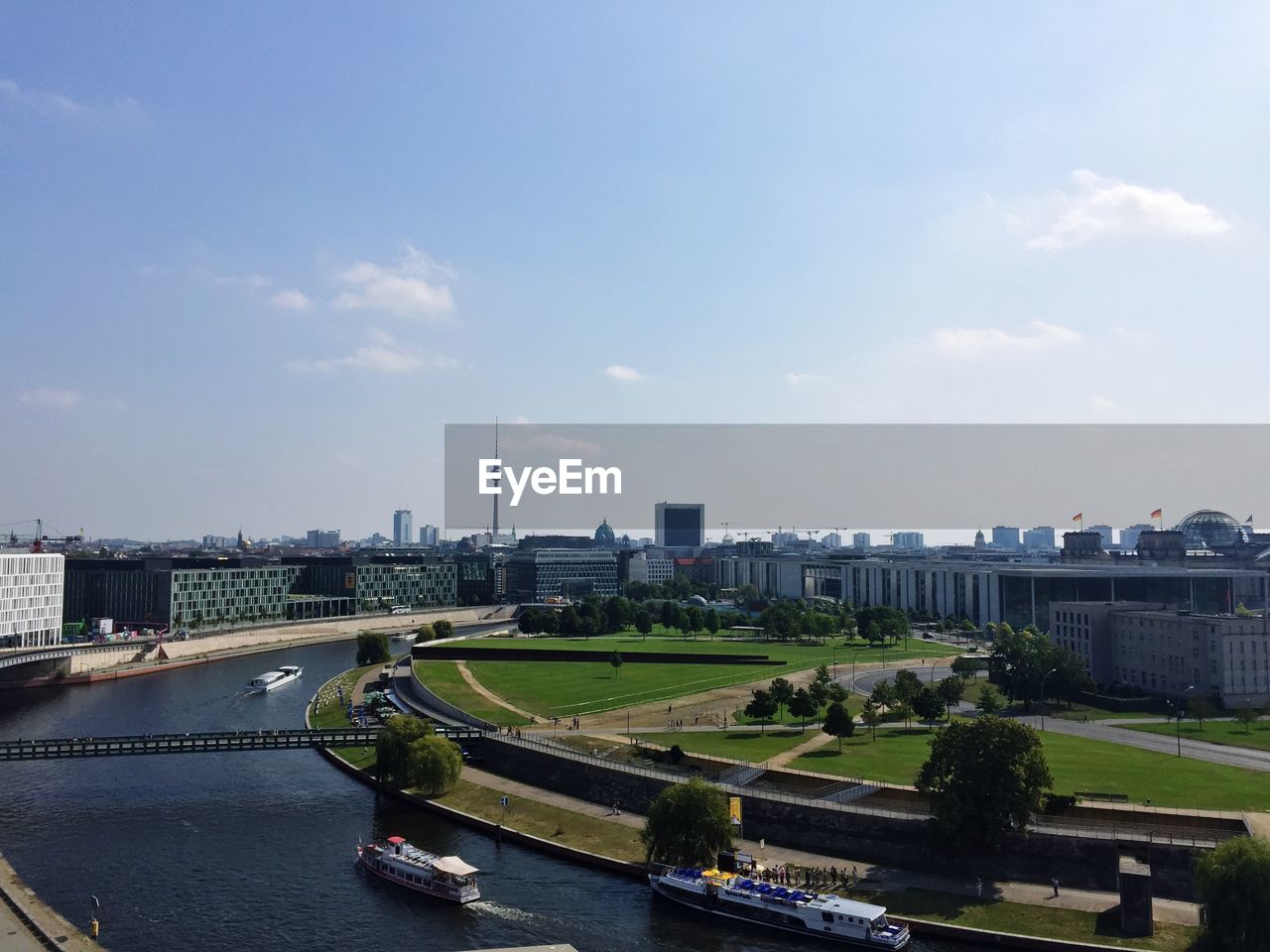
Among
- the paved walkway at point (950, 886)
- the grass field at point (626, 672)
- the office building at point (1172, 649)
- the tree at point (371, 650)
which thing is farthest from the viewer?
the tree at point (371, 650)

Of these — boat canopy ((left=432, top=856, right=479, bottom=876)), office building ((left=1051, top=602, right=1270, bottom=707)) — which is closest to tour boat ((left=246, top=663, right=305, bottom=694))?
boat canopy ((left=432, top=856, right=479, bottom=876))

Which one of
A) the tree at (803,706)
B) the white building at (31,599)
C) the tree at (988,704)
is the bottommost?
the tree at (988,704)

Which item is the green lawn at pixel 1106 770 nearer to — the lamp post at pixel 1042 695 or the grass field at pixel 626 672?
the lamp post at pixel 1042 695

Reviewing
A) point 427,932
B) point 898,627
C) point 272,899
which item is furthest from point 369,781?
point 898,627

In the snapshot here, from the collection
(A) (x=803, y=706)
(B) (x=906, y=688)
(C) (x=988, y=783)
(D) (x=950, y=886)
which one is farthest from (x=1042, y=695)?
(D) (x=950, y=886)

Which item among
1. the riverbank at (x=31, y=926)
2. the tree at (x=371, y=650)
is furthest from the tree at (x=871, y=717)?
the tree at (x=371, y=650)

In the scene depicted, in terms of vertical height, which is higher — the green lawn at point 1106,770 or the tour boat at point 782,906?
the green lawn at point 1106,770

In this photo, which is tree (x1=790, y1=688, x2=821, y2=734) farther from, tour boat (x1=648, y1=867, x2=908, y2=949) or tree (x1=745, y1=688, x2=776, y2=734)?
tour boat (x1=648, y1=867, x2=908, y2=949)
